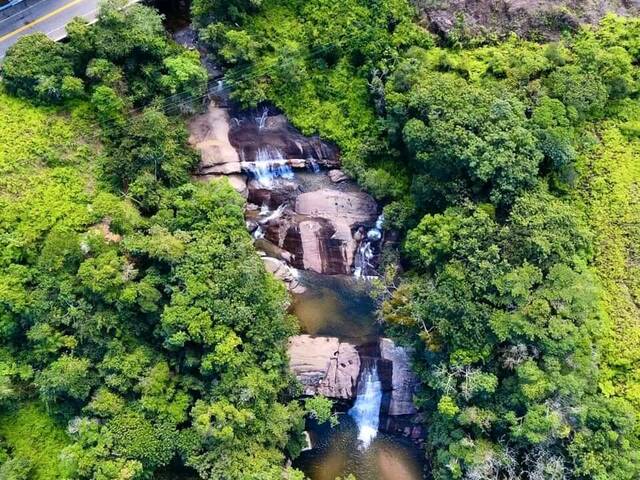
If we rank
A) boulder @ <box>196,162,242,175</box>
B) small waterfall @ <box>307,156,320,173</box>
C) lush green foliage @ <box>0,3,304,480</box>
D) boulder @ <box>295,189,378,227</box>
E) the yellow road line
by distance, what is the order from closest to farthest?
lush green foliage @ <box>0,3,304,480</box>
the yellow road line
boulder @ <box>196,162,242,175</box>
boulder @ <box>295,189,378,227</box>
small waterfall @ <box>307,156,320,173</box>

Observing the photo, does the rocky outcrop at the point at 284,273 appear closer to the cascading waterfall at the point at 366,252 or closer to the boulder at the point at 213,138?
the cascading waterfall at the point at 366,252

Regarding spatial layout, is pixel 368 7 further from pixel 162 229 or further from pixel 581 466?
pixel 581 466

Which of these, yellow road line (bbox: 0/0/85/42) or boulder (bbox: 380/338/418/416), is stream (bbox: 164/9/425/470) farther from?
yellow road line (bbox: 0/0/85/42)

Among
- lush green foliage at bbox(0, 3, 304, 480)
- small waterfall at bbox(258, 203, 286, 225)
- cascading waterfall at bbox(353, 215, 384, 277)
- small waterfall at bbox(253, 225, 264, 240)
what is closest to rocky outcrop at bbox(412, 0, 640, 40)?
cascading waterfall at bbox(353, 215, 384, 277)

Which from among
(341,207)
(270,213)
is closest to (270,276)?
(270,213)

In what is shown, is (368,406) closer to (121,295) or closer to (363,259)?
(363,259)

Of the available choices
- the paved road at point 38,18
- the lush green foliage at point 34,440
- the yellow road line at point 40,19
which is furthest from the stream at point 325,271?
the lush green foliage at point 34,440
